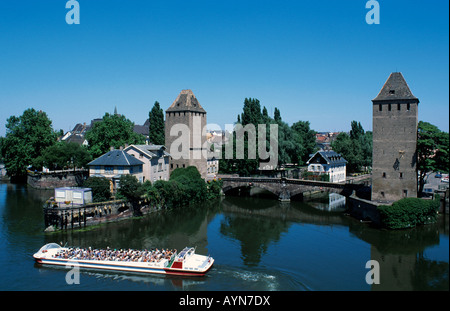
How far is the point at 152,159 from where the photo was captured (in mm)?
58406

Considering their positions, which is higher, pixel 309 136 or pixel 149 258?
pixel 309 136

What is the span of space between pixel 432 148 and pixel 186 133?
37.1 metres

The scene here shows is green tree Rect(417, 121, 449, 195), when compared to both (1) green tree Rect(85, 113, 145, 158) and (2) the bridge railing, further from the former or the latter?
(1) green tree Rect(85, 113, 145, 158)

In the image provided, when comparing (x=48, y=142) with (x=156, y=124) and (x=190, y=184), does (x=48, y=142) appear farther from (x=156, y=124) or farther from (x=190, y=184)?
(x=190, y=184)

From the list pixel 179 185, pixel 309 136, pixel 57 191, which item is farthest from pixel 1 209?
pixel 309 136

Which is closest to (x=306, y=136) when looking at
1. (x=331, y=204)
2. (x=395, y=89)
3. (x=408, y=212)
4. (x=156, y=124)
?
(x=156, y=124)

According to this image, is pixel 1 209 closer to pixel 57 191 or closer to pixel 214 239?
pixel 57 191

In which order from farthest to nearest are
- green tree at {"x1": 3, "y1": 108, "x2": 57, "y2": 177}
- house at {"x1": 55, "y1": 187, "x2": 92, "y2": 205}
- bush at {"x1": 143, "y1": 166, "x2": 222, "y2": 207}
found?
green tree at {"x1": 3, "y1": 108, "x2": 57, "y2": 177}, bush at {"x1": 143, "y1": 166, "x2": 222, "y2": 207}, house at {"x1": 55, "y1": 187, "x2": 92, "y2": 205}

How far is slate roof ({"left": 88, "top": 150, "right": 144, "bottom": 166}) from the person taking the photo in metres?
53.4

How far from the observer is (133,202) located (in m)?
49.1

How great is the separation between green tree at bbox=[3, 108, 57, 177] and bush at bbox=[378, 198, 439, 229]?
6600 cm

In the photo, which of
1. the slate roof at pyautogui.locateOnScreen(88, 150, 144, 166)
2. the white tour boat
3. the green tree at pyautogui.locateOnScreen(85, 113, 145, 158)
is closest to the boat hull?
the white tour boat
